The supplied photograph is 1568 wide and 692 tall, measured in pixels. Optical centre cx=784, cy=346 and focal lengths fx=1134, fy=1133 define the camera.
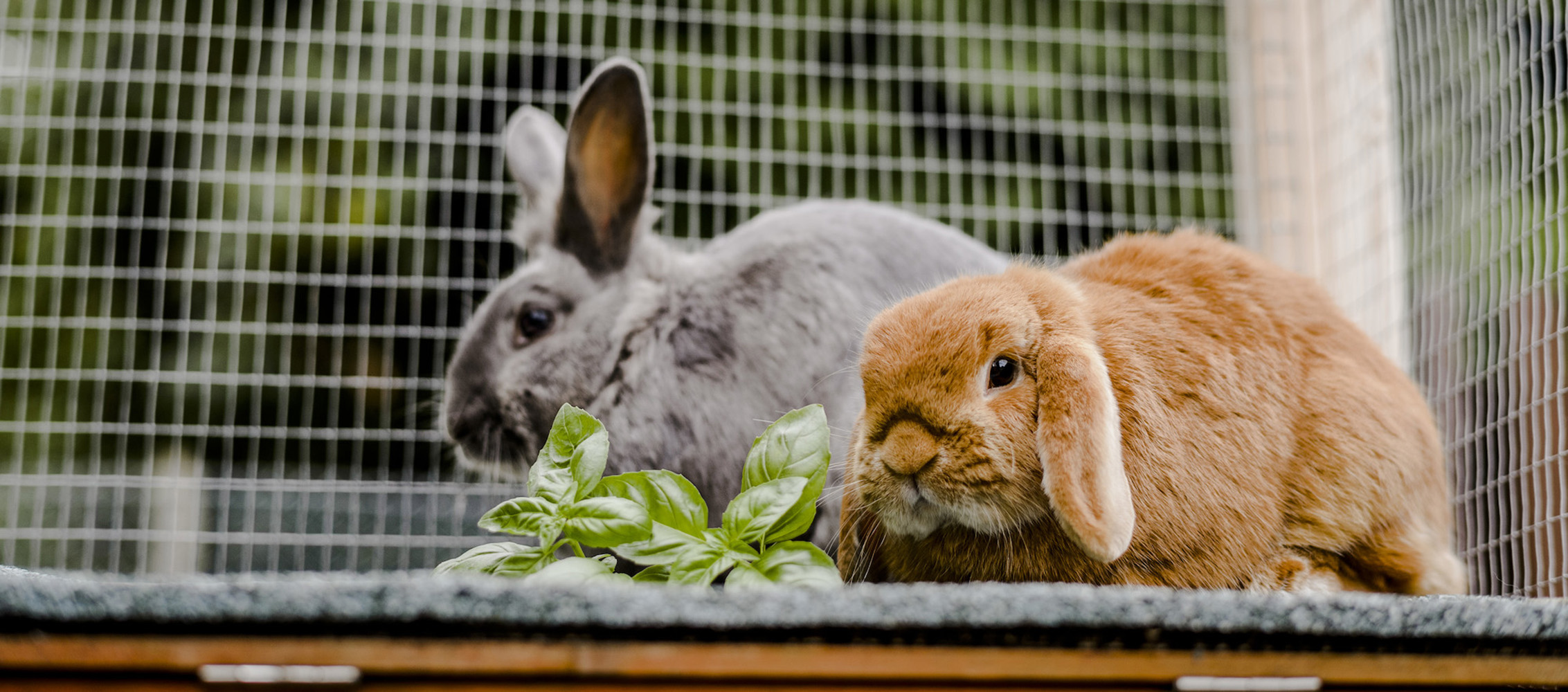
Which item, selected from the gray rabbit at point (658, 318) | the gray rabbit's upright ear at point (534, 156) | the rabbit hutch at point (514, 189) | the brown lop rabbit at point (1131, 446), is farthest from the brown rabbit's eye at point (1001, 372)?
the gray rabbit's upright ear at point (534, 156)

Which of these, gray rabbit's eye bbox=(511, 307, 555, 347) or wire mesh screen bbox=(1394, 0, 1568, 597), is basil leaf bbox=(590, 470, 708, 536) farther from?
wire mesh screen bbox=(1394, 0, 1568, 597)

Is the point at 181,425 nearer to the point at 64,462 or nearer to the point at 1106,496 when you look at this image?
the point at 64,462

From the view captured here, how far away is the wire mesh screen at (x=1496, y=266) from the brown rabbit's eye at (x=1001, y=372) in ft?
2.80

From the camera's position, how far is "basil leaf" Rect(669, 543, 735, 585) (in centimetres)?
73

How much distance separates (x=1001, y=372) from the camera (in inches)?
30.7

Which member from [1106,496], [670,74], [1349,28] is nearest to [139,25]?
[670,74]

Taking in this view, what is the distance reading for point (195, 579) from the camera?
57 cm

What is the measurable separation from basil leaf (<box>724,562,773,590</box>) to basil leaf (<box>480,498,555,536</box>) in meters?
0.13

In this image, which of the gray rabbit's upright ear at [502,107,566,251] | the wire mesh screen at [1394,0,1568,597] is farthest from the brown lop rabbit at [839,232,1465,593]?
the gray rabbit's upright ear at [502,107,566,251]

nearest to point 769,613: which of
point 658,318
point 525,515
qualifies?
point 525,515

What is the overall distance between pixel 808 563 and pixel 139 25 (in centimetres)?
→ 165

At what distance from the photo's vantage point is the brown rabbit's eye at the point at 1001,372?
30.7 inches

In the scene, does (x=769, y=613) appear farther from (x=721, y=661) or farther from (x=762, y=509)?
(x=762, y=509)

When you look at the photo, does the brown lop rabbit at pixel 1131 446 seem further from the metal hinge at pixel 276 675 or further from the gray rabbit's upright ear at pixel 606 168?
the gray rabbit's upright ear at pixel 606 168
